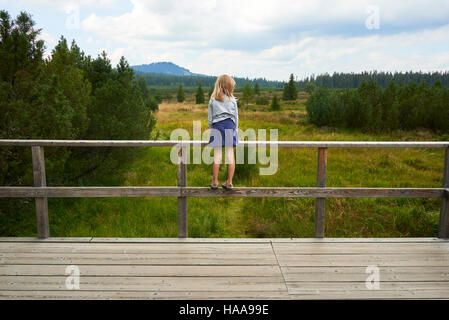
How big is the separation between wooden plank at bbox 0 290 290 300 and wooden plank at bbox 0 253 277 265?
0.50m

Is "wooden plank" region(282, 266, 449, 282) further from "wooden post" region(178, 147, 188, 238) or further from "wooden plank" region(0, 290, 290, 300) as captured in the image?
Answer: "wooden post" region(178, 147, 188, 238)

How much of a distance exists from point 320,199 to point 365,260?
29.5 inches

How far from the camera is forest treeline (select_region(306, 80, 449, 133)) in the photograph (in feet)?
65.5

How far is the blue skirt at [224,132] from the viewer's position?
3.66m

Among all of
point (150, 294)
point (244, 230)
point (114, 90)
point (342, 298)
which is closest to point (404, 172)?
point (244, 230)

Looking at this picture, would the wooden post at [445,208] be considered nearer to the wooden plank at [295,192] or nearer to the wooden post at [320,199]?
the wooden plank at [295,192]

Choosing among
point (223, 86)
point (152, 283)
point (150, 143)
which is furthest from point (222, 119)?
point (152, 283)

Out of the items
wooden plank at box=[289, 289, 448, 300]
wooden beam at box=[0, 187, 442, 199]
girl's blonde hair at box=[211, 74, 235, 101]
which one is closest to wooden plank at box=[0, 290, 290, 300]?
wooden plank at box=[289, 289, 448, 300]

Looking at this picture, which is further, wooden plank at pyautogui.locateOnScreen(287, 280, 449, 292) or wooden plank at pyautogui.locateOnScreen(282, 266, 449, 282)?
wooden plank at pyautogui.locateOnScreen(282, 266, 449, 282)

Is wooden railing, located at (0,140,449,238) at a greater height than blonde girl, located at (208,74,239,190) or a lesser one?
lesser

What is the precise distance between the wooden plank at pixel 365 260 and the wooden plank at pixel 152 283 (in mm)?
411
